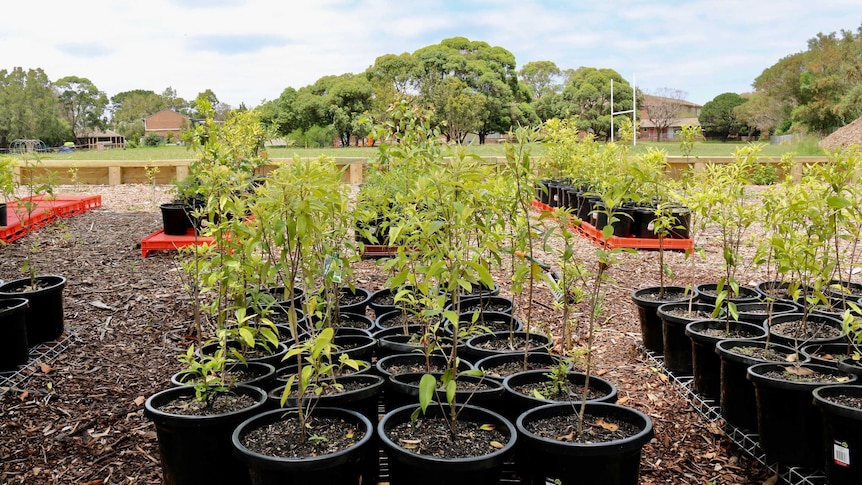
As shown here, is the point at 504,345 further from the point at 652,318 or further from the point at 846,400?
the point at 846,400

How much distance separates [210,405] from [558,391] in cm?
133

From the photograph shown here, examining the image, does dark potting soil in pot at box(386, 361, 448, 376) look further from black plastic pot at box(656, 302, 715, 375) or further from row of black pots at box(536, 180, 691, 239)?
row of black pots at box(536, 180, 691, 239)

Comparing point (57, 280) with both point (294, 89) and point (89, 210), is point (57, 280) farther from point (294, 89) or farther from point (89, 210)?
point (294, 89)

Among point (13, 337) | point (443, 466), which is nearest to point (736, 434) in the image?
point (443, 466)

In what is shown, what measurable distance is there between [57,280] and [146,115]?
86853mm

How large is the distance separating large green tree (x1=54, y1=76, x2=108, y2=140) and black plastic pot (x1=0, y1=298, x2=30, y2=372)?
224ft

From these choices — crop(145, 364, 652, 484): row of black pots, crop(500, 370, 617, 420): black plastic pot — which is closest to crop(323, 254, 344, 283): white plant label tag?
crop(145, 364, 652, 484): row of black pots

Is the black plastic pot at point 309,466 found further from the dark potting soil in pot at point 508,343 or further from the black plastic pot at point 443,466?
the dark potting soil in pot at point 508,343

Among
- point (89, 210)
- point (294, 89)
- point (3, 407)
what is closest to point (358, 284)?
point (3, 407)

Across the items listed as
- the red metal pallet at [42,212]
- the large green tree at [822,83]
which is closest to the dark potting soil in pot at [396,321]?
the red metal pallet at [42,212]

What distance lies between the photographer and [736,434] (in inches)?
109

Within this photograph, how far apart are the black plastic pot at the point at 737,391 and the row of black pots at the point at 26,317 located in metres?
3.50

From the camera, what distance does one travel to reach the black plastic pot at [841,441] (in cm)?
203

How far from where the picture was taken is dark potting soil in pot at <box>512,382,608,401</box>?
248 centimetres
